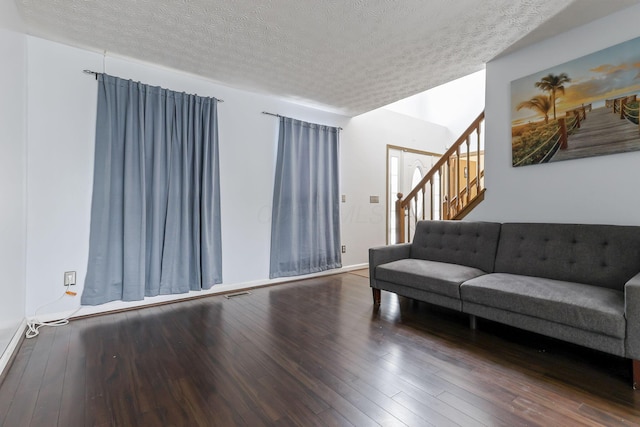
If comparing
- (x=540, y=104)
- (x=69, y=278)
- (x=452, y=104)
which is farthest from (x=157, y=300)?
(x=452, y=104)

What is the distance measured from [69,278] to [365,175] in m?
3.99

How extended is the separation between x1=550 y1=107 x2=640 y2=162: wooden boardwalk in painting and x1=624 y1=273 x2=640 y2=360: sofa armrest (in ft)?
4.08

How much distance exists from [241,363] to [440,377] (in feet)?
3.98

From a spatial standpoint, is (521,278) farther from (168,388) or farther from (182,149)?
(182,149)

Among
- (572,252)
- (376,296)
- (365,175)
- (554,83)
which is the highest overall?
(554,83)

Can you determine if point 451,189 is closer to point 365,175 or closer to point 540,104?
point 365,175

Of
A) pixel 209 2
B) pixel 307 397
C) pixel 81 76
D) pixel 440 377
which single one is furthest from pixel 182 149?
pixel 440 377

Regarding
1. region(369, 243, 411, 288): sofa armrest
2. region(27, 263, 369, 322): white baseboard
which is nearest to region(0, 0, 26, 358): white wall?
region(27, 263, 369, 322): white baseboard

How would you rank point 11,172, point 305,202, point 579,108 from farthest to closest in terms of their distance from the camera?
point 305,202, point 579,108, point 11,172

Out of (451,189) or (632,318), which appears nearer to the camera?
(632,318)

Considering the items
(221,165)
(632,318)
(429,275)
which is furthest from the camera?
(221,165)

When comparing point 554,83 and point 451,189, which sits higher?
point 554,83

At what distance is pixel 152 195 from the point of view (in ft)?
9.64

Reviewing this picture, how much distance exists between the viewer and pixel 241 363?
1857 millimetres
